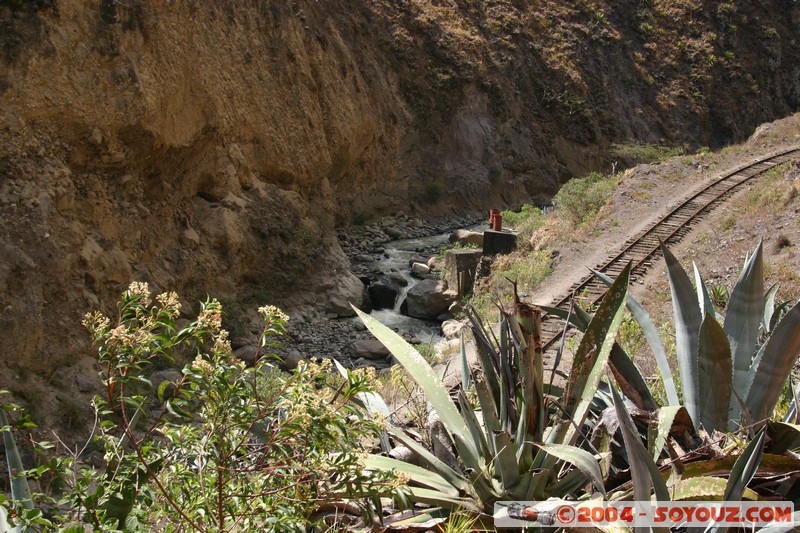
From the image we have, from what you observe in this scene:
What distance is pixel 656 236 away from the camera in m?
14.0

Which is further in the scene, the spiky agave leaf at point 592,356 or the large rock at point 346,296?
the large rock at point 346,296

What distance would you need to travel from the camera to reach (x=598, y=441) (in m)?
3.19

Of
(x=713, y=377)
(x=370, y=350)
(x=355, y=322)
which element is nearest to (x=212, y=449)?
(x=713, y=377)

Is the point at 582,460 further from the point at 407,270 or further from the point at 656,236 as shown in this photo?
the point at 407,270

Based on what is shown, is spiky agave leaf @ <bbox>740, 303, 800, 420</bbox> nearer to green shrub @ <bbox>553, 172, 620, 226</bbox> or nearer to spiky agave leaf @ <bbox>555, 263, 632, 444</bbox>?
spiky agave leaf @ <bbox>555, 263, 632, 444</bbox>

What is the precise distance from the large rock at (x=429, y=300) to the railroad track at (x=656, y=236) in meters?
4.00

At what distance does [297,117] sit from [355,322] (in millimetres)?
7376

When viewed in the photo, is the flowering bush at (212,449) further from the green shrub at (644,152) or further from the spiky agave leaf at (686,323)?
the green shrub at (644,152)

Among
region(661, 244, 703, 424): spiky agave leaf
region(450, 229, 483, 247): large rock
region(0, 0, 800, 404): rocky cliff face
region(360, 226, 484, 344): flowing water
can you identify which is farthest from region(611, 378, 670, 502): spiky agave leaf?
region(450, 229, 483, 247): large rock

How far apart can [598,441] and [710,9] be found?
40755mm

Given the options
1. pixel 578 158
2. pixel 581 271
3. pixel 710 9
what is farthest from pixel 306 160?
pixel 710 9

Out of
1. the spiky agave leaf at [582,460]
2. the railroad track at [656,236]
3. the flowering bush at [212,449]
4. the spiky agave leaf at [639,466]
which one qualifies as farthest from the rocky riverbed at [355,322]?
the spiky agave leaf at [639,466]

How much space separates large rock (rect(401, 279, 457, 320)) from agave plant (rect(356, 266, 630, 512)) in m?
12.5

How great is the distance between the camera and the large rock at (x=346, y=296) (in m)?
16.4
